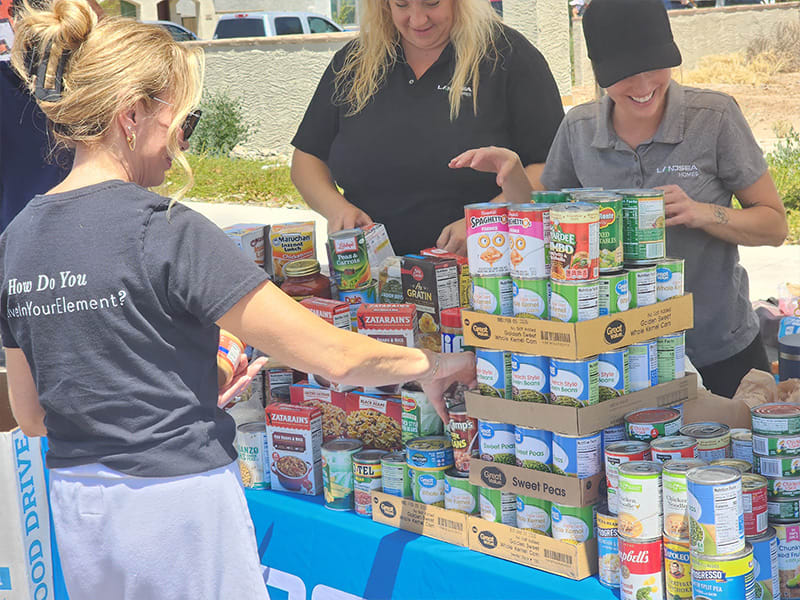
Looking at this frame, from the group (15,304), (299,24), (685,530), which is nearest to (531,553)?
(685,530)

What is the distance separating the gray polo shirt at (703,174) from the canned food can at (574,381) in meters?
1.10

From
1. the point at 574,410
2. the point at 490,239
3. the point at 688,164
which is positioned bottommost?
the point at 574,410

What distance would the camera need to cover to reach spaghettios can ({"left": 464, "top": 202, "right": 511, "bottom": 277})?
2211mm

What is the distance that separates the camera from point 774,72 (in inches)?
664

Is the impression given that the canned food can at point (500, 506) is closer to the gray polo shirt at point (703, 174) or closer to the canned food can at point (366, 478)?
the canned food can at point (366, 478)

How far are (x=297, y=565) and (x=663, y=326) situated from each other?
126 cm

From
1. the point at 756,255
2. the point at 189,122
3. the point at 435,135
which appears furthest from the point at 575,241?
the point at 756,255

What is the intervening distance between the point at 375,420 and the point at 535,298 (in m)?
0.73

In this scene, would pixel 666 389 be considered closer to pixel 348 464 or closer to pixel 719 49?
pixel 348 464

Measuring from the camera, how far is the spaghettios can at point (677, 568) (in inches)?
74.9

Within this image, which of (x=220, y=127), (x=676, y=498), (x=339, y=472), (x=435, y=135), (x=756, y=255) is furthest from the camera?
(x=220, y=127)

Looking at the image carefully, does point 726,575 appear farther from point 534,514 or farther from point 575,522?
point 534,514

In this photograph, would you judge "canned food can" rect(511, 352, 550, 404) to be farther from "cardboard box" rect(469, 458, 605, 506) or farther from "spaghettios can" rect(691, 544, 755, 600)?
"spaghettios can" rect(691, 544, 755, 600)

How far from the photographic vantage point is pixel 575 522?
6.98ft
